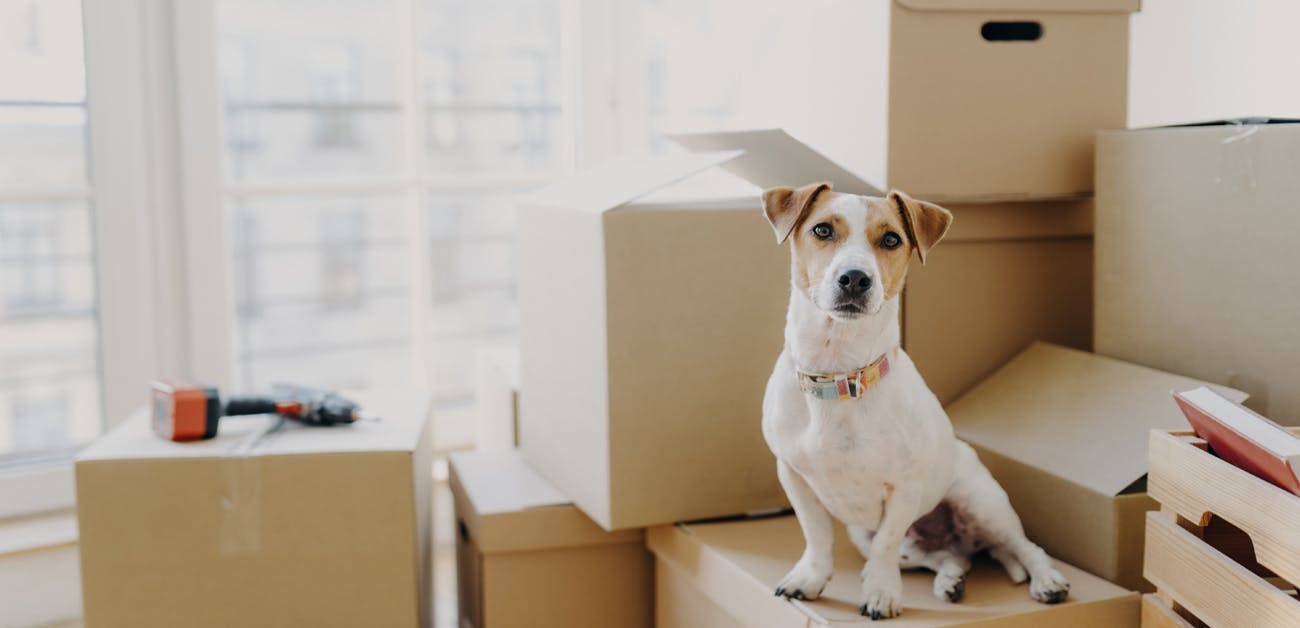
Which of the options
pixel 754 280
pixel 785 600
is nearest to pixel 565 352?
pixel 754 280

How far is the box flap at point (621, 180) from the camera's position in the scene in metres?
1.45

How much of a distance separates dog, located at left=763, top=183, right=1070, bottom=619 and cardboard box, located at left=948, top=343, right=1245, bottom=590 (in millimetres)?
87

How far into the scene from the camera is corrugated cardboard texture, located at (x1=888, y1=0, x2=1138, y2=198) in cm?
162

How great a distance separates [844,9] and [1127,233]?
509 millimetres

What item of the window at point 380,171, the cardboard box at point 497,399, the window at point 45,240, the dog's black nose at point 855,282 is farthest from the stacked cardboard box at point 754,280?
A: the window at point 45,240

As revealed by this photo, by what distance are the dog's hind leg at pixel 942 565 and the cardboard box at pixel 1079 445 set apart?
5.2 inches

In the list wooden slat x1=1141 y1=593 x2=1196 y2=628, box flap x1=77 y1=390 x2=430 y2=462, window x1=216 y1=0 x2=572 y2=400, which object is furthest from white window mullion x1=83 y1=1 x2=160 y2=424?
wooden slat x1=1141 y1=593 x2=1196 y2=628

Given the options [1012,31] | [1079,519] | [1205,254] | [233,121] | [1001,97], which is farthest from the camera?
[233,121]

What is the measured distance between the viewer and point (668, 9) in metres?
2.52

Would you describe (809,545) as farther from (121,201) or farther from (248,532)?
(121,201)

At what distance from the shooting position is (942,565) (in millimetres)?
1324

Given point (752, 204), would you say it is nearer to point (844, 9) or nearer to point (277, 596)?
point (844, 9)

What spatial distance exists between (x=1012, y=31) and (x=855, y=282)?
87cm

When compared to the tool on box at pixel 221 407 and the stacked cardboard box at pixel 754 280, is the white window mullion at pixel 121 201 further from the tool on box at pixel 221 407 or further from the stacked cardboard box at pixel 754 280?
the stacked cardboard box at pixel 754 280
